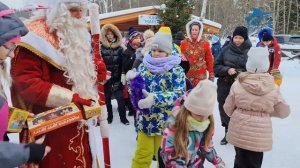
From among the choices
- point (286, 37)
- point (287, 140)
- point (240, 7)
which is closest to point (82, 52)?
point (287, 140)

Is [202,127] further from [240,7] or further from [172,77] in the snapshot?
[240,7]

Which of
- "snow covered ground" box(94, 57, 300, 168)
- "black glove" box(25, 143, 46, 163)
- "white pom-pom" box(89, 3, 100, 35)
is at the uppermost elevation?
"white pom-pom" box(89, 3, 100, 35)

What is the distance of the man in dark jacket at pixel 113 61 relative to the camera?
239 inches

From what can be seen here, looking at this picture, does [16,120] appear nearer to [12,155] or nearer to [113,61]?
[12,155]

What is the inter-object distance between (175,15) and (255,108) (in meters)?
7.54

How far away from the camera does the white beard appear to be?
2391mm

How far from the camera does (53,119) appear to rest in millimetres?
2088

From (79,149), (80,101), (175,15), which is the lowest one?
(79,149)

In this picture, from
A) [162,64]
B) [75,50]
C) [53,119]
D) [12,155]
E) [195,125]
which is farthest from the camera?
[162,64]

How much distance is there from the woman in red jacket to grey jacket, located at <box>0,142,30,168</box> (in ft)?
14.0

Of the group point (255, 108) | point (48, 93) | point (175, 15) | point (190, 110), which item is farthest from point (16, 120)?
point (175, 15)

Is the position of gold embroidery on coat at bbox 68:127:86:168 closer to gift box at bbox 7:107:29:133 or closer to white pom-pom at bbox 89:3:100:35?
gift box at bbox 7:107:29:133

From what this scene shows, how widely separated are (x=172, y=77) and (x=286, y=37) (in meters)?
22.9

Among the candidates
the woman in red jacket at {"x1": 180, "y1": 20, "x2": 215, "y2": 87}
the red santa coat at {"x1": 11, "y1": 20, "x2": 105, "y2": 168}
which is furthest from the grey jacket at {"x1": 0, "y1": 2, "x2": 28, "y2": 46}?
the woman in red jacket at {"x1": 180, "y1": 20, "x2": 215, "y2": 87}
